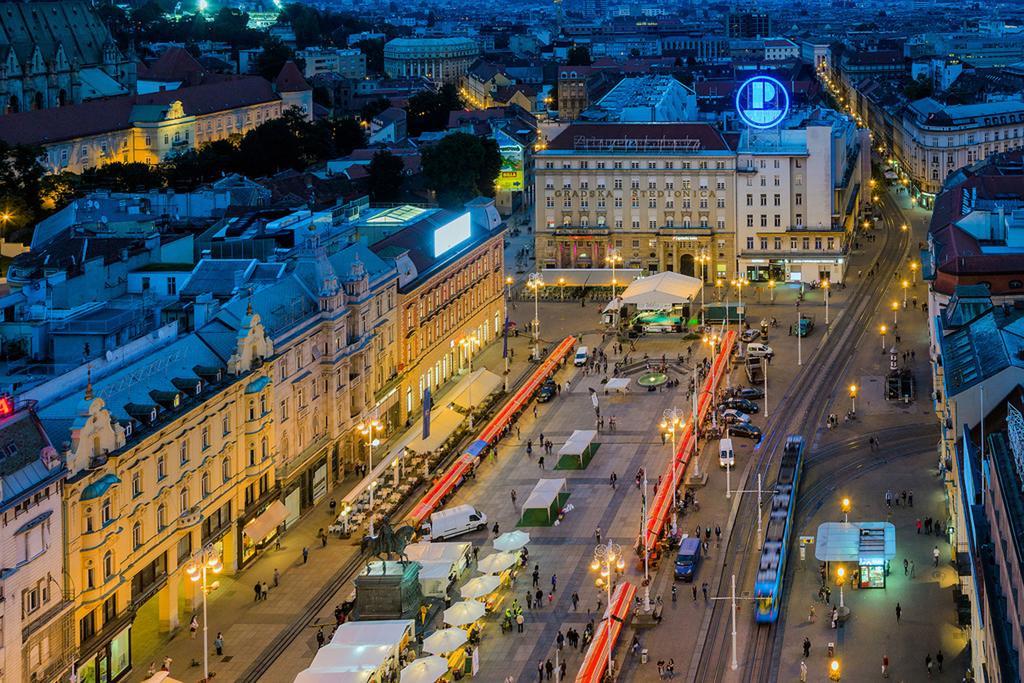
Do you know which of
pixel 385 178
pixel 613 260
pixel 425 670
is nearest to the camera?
pixel 425 670

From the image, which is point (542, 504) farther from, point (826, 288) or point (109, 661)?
point (826, 288)

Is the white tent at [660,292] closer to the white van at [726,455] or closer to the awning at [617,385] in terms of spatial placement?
the awning at [617,385]

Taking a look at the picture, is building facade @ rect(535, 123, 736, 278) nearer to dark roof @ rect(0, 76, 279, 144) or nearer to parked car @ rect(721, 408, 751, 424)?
parked car @ rect(721, 408, 751, 424)

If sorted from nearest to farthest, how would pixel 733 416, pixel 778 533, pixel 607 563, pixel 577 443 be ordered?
pixel 607 563
pixel 778 533
pixel 577 443
pixel 733 416

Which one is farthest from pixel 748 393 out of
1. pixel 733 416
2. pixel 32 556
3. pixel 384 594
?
pixel 32 556

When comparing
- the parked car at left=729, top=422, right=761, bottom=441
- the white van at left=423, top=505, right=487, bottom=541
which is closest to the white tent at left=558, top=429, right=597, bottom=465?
the parked car at left=729, top=422, right=761, bottom=441

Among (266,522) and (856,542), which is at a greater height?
(266,522)

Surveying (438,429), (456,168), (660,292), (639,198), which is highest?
(639,198)
